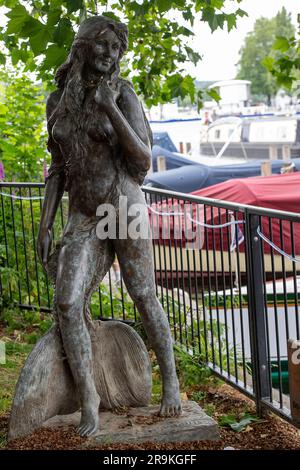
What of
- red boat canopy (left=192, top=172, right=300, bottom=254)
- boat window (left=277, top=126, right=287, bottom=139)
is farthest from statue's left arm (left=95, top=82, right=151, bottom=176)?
boat window (left=277, top=126, right=287, bottom=139)

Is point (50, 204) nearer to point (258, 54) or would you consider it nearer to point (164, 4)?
point (164, 4)

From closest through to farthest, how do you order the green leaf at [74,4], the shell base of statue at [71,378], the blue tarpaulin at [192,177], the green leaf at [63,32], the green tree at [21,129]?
1. the shell base of statue at [71,378]
2. the green leaf at [74,4]
3. the green leaf at [63,32]
4. the green tree at [21,129]
5. the blue tarpaulin at [192,177]

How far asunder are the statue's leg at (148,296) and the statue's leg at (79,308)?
18 cm

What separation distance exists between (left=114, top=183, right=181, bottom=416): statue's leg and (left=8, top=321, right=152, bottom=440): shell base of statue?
230 millimetres

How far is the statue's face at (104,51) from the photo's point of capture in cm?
444

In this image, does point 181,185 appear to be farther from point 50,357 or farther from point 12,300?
point 50,357

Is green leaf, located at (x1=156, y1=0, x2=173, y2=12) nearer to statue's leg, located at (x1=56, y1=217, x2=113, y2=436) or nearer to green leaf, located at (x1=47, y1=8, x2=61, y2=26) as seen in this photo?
green leaf, located at (x1=47, y1=8, x2=61, y2=26)

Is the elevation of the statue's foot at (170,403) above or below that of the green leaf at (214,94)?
below

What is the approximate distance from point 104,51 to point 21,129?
6.96 metres

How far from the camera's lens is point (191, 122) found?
4612cm

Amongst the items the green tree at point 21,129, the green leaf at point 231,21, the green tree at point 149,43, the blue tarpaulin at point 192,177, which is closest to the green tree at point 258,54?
the blue tarpaulin at point 192,177

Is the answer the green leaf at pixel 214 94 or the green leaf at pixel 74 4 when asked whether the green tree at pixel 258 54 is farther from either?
the green leaf at pixel 74 4

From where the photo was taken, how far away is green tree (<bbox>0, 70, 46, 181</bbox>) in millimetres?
10758
